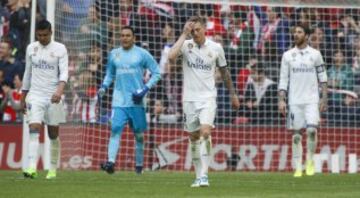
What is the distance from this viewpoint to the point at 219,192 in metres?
14.8

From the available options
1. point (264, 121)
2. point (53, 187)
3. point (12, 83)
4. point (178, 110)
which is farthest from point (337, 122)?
point (53, 187)

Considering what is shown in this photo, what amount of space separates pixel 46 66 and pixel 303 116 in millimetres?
4956

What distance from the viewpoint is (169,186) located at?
16094 mm

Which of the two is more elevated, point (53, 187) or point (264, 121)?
point (264, 121)

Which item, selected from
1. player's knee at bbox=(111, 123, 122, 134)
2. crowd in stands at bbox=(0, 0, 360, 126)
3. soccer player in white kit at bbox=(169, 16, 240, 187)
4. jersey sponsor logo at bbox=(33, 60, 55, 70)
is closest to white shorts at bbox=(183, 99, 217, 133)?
soccer player in white kit at bbox=(169, 16, 240, 187)

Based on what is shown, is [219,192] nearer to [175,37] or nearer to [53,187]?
[53,187]

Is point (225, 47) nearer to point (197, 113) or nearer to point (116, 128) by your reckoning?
point (116, 128)

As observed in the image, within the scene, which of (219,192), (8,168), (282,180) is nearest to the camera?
(219,192)

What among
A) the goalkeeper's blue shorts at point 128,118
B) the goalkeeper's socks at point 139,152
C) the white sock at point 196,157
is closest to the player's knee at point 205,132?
the white sock at point 196,157

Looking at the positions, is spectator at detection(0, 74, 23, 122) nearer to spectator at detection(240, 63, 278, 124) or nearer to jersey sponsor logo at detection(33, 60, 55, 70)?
spectator at detection(240, 63, 278, 124)

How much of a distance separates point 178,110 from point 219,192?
1056cm

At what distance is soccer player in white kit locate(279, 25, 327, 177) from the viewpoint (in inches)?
807

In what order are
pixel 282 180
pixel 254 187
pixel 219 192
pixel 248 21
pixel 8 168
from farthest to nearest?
pixel 248 21 < pixel 8 168 < pixel 282 180 < pixel 254 187 < pixel 219 192

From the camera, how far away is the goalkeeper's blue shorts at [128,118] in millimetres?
20245
